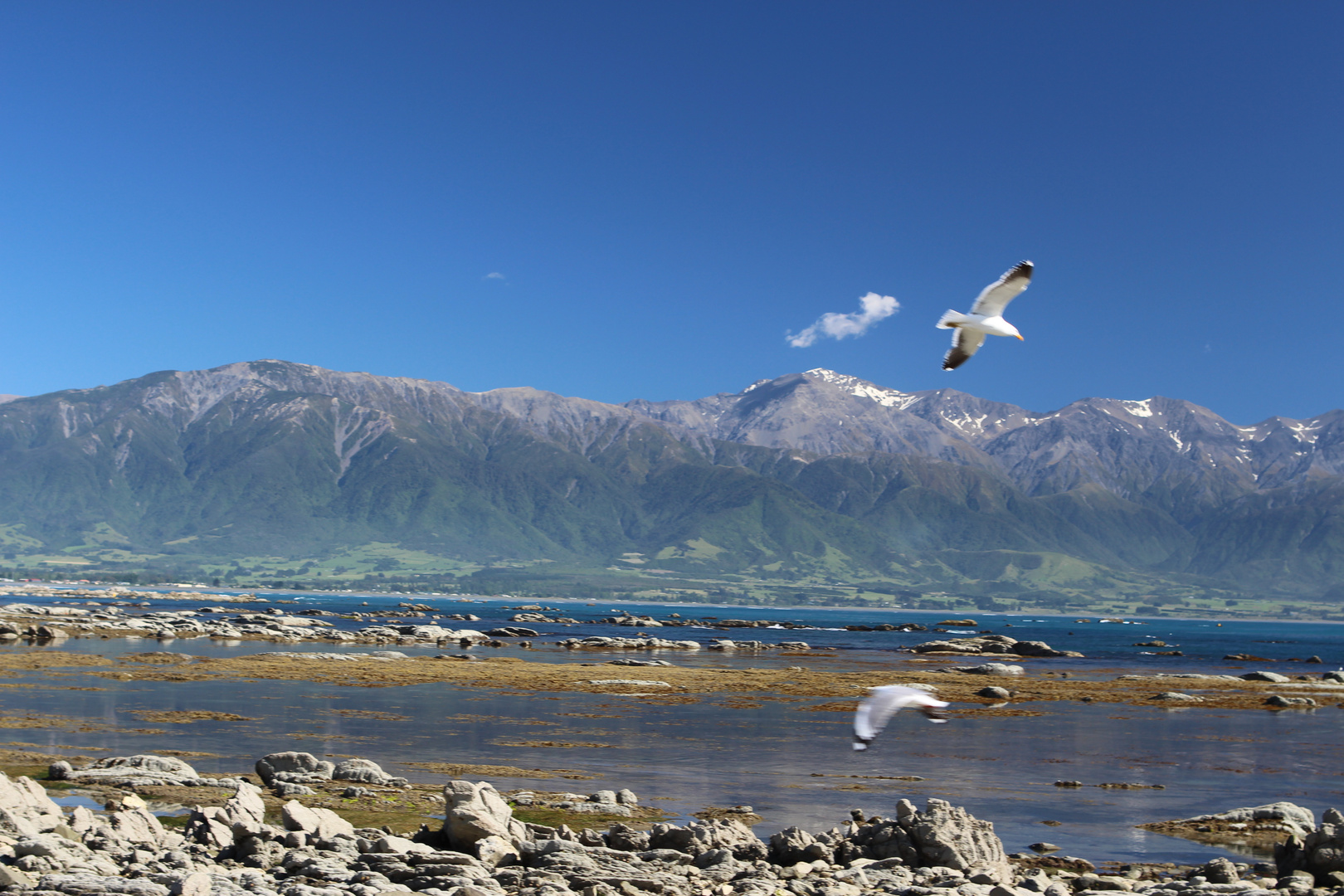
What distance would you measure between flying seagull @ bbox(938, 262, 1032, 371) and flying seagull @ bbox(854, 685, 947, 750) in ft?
18.8

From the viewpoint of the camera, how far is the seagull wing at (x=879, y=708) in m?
17.8

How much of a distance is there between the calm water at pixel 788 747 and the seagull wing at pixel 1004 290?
51.7 ft

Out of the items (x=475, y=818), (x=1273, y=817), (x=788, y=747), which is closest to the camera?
(x=475, y=818)

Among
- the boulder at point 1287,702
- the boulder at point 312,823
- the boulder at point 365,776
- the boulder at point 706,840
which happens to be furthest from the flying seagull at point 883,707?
the boulder at point 1287,702

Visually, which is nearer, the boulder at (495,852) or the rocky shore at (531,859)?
the rocky shore at (531,859)

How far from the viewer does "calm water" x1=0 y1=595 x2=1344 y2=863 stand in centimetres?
3291

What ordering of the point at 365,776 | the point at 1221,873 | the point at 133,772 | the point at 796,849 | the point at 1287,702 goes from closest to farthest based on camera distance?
the point at 1221,873
the point at 796,849
the point at 133,772
the point at 365,776
the point at 1287,702

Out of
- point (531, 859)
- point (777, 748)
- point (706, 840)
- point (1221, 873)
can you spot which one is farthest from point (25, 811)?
point (777, 748)

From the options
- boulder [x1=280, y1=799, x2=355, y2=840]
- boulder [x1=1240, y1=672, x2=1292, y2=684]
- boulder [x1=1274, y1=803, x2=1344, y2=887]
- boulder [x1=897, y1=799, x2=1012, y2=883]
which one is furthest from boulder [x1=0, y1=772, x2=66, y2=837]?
boulder [x1=1240, y1=672, x2=1292, y2=684]

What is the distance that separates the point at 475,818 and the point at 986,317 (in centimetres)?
1481

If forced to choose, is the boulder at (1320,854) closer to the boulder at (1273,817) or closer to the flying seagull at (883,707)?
the boulder at (1273,817)

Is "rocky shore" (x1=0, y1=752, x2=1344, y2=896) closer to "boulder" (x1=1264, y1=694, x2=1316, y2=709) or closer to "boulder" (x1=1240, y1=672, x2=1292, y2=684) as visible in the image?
"boulder" (x1=1264, y1=694, x2=1316, y2=709)

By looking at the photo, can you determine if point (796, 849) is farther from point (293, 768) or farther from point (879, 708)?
point (293, 768)

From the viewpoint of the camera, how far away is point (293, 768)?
Result: 3184cm
